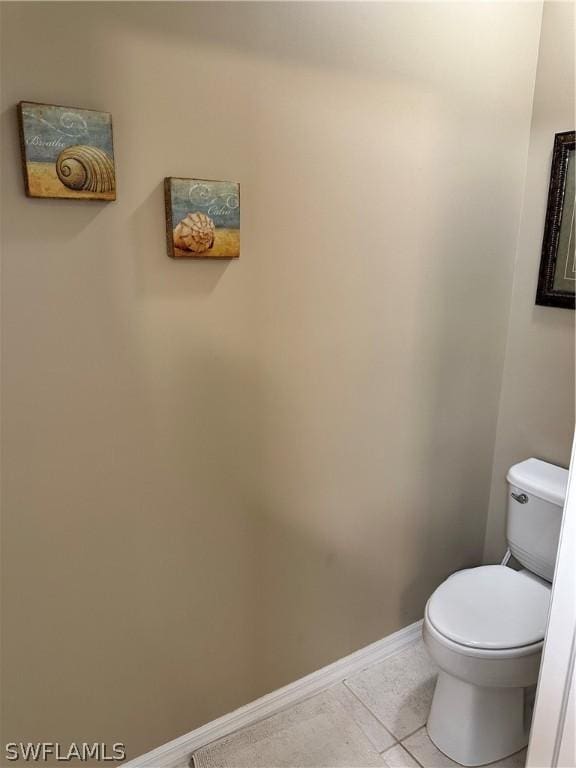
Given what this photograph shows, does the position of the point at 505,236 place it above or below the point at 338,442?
above

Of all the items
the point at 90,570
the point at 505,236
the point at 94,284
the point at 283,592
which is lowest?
the point at 283,592

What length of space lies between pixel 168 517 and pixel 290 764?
0.87m

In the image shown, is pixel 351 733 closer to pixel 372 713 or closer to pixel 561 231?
pixel 372 713

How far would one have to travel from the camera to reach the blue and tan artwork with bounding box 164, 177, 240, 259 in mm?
1288

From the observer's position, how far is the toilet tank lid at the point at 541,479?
1.80 metres

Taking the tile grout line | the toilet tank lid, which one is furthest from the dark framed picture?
the tile grout line

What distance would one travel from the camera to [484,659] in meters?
1.55

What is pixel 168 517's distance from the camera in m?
1.49

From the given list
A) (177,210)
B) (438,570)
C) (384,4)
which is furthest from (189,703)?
(384,4)

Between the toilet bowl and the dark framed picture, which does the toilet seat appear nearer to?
the toilet bowl

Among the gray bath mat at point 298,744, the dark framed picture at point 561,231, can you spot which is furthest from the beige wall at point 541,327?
the gray bath mat at point 298,744

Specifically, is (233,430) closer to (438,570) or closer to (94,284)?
(94,284)

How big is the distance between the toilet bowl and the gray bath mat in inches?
9.9

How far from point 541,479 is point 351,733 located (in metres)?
1.03
